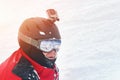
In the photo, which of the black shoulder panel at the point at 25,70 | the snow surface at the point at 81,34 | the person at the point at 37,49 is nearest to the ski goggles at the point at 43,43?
the person at the point at 37,49

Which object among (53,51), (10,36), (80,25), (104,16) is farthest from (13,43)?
(53,51)

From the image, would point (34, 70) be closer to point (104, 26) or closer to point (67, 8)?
point (104, 26)

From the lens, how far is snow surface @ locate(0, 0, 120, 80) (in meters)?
4.90

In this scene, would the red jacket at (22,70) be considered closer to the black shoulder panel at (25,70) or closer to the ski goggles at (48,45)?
the black shoulder panel at (25,70)

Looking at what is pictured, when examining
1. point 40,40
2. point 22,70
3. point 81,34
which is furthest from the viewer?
point 81,34

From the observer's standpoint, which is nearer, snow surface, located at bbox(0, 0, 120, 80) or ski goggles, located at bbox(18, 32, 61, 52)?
ski goggles, located at bbox(18, 32, 61, 52)

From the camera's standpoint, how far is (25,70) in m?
2.88

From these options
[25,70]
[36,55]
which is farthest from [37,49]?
[25,70]

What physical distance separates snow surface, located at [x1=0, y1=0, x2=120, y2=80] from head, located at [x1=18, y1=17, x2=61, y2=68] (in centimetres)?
167

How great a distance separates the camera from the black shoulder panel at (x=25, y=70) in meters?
2.84

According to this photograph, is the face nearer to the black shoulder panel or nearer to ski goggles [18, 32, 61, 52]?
ski goggles [18, 32, 61, 52]

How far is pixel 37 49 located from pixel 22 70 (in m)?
0.23

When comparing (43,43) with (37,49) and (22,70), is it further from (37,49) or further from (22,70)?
(22,70)

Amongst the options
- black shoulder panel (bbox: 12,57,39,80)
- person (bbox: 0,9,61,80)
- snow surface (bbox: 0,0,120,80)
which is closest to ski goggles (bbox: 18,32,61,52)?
person (bbox: 0,9,61,80)
